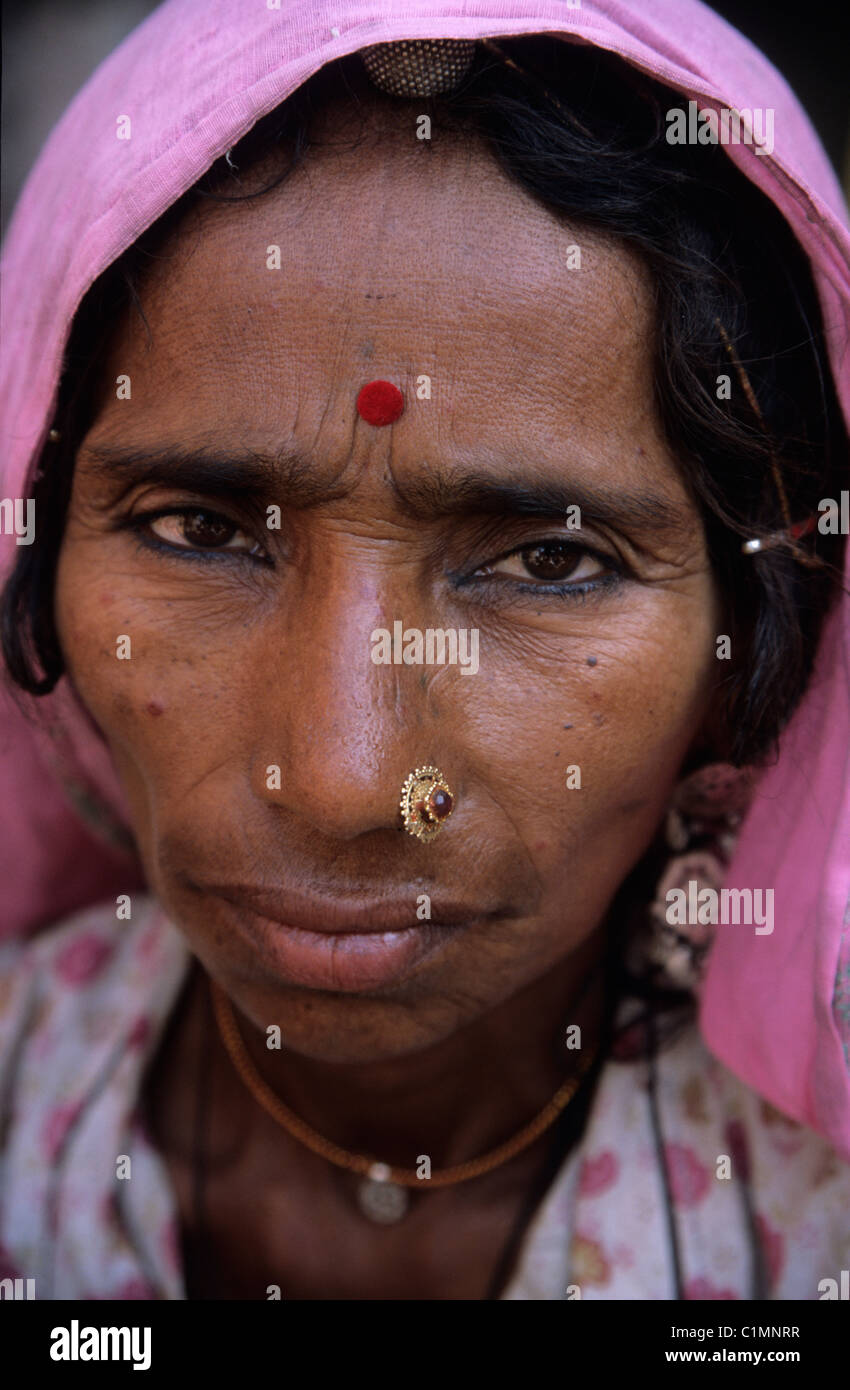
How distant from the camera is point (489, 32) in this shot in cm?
131

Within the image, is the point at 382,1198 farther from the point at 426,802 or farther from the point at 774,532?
the point at 774,532

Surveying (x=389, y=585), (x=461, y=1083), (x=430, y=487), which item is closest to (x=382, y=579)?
(x=389, y=585)

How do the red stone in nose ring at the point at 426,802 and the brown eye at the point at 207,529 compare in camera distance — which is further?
the brown eye at the point at 207,529

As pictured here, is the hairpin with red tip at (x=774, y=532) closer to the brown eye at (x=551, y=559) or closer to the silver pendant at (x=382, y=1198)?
the brown eye at (x=551, y=559)

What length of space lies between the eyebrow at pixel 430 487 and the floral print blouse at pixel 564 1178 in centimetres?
102

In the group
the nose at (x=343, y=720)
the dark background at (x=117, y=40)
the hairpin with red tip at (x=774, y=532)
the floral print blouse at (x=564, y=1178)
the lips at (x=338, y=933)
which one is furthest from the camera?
the dark background at (x=117, y=40)

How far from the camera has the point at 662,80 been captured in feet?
4.50

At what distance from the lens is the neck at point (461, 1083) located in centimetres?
188

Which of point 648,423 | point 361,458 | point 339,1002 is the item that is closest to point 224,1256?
point 339,1002

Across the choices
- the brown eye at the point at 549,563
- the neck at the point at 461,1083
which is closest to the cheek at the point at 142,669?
the brown eye at the point at 549,563

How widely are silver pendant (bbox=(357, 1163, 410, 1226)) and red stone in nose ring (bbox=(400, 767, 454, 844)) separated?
0.85 m

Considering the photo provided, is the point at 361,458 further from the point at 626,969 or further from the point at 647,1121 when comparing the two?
the point at 647,1121

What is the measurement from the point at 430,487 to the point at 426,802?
0.38m

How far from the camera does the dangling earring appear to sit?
6.06 feet
